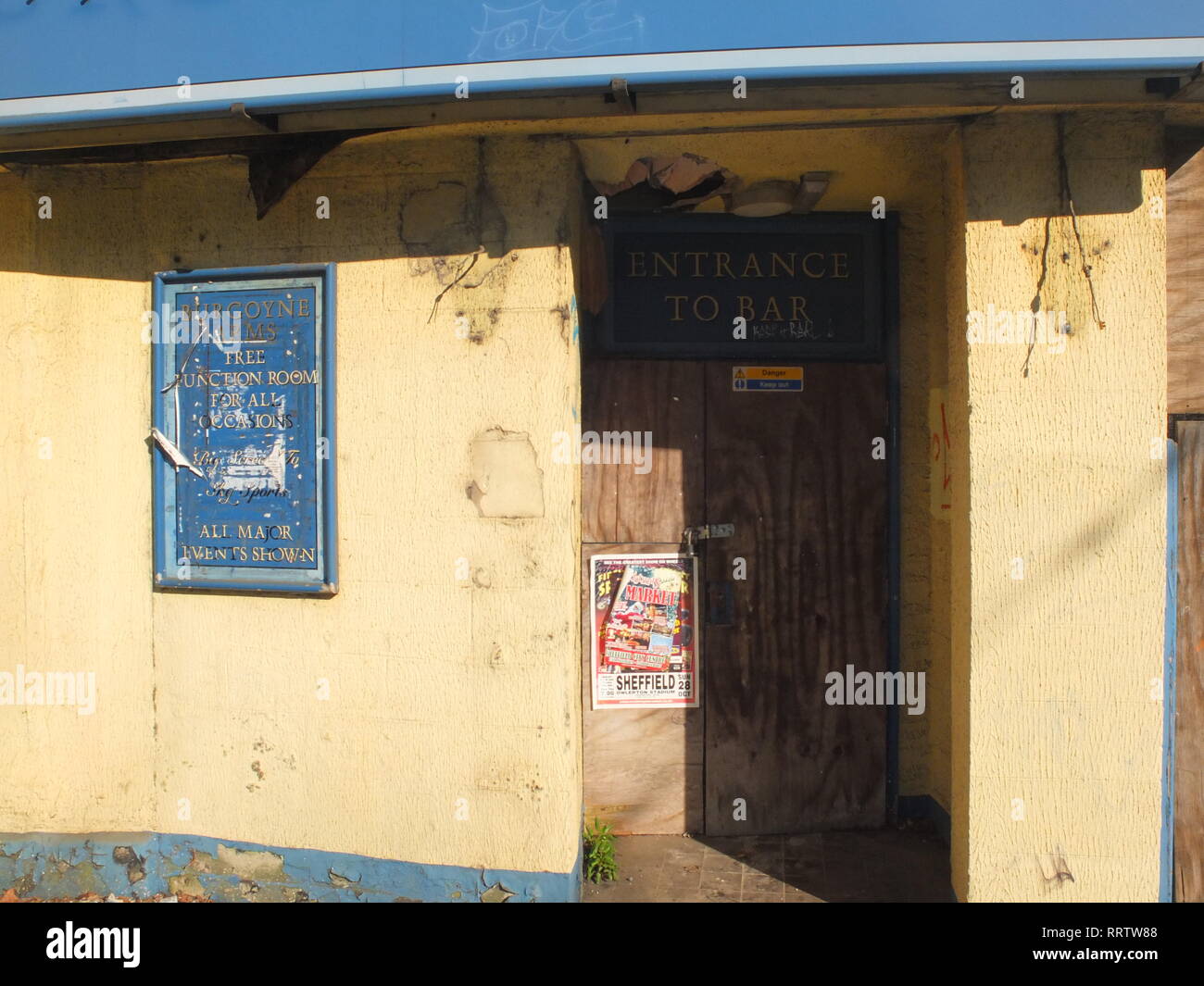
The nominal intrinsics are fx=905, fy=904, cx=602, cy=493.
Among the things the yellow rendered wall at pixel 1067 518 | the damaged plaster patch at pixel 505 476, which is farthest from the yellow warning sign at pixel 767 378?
the damaged plaster patch at pixel 505 476

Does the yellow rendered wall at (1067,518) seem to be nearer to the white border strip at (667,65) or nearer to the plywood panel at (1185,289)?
the plywood panel at (1185,289)

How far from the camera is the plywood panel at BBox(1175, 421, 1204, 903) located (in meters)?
3.52

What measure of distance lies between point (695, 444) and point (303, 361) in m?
1.84

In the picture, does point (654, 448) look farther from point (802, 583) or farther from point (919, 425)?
point (919, 425)

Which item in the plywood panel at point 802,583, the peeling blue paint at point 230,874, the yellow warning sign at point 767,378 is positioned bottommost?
the peeling blue paint at point 230,874

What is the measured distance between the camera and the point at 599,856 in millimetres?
4141

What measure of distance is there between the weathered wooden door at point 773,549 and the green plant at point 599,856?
610mm

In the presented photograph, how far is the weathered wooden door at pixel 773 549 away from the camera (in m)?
4.38

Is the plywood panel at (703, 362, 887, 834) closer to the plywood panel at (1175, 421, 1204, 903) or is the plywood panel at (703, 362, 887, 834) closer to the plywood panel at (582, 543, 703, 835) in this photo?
the plywood panel at (582, 543, 703, 835)

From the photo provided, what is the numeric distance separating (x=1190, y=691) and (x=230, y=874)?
4.03m

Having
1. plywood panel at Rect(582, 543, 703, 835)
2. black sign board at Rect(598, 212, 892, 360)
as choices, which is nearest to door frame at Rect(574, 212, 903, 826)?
black sign board at Rect(598, 212, 892, 360)

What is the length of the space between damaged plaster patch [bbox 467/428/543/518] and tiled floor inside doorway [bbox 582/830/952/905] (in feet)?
5.85

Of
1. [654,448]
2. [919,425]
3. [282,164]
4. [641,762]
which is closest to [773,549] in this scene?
[654,448]

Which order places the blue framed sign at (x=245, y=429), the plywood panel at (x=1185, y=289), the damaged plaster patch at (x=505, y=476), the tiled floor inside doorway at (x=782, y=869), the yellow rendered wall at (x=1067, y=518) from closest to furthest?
the yellow rendered wall at (x=1067, y=518) < the plywood panel at (x=1185, y=289) < the damaged plaster patch at (x=505, y=476) < the blue framed sign at (x=245, y=429) < the tiled floor inside doorway at (x=782, y=869)
